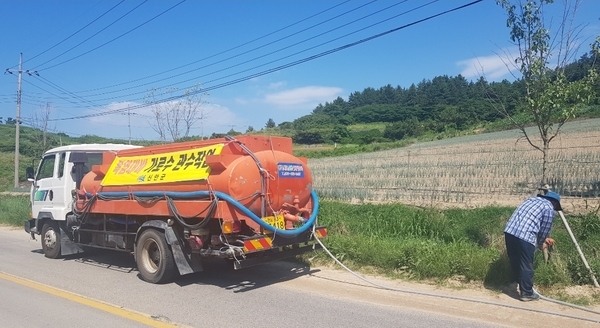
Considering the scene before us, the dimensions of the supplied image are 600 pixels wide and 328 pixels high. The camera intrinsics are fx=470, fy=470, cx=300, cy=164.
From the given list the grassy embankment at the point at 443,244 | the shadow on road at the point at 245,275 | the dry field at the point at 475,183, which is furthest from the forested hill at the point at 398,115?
the shadow on road at the point at 245,275

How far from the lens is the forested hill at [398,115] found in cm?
6429

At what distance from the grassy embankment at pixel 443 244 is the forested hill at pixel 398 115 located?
33.0 metres

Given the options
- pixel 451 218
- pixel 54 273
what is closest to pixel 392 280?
pixel 451 218

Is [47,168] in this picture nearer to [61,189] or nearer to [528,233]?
[61,189]

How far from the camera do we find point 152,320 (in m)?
5.82

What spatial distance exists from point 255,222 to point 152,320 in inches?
81.5

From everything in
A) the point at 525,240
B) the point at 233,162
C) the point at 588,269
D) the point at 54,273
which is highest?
the point at 233,162

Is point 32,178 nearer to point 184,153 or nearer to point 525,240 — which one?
point 184,153

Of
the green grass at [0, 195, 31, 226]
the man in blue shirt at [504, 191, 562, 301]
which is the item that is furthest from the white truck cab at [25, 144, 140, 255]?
the green grass at [0, 195, 31, 226]

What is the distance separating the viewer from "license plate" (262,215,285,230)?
293 inches

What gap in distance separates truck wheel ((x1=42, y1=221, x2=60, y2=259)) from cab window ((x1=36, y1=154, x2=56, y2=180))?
1.12 meters

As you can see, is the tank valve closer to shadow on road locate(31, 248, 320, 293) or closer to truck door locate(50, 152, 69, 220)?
shadow on road locate(31, 248, 320, 293)

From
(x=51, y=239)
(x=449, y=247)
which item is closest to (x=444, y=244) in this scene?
(x=449, y=247)

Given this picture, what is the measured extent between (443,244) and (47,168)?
8957 millimetres
